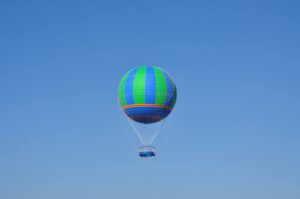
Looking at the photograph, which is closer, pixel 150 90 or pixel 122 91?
pixel 150 90

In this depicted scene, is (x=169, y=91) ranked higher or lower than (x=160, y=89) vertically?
higher

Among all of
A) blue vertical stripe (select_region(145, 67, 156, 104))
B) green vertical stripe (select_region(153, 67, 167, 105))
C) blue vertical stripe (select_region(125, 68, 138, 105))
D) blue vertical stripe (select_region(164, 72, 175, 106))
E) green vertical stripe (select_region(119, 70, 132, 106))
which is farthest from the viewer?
green vertical stripe (select_region(119, 70, 132, 106))

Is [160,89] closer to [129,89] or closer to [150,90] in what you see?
[150,90]

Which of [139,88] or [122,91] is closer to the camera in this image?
[139,88]

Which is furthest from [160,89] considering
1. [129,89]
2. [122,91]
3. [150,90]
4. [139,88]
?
[122,91]

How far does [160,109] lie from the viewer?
59.3 metres

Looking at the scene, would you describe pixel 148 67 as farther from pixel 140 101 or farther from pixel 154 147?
pixel 154 147

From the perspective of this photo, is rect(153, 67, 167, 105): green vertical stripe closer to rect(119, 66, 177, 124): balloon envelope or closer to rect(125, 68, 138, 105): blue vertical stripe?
rect(119, 66, 177, 124): balloon envelope

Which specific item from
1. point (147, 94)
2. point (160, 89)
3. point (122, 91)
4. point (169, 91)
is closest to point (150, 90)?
point (147, 94)

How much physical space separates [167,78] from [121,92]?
17.0ft

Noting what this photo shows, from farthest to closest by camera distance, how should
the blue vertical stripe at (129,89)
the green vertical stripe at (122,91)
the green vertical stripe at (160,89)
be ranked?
the green vertical stripe at (122,91), the blue vertical stripe at (129,89), the green vertical stripe at (160,89)

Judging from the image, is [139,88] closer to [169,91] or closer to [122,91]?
[122,91]

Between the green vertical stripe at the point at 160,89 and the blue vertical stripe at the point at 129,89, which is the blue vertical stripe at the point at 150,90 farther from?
the blue vertical stripe at the point at 129,89

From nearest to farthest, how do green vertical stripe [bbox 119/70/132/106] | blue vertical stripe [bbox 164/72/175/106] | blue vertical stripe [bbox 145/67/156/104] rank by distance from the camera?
1. blue vertical stripe [bbox 145/67/156/104]
2. blue vertical stripe [bbox 164/72/175/106]
3. green vertical stripe [bbox 119/70/132/106]
